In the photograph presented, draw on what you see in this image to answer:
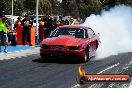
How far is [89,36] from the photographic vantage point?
19422 mm

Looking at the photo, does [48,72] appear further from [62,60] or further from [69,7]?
[69,7]

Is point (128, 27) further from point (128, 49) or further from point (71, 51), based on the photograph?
point (71, 51)

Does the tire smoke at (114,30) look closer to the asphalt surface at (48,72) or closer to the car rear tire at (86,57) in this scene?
the car rear tire at (86,57)

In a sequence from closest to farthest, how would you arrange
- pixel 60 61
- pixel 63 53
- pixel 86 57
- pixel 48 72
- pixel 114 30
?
pixel 48 72 → pixel 63 53 → pixel 86 57 → pixel 60 61 → pixel 114 30

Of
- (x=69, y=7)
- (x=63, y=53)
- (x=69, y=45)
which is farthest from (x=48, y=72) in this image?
(x=69, y=7)

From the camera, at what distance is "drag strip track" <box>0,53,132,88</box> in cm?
1153

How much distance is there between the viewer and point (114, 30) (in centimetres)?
2764

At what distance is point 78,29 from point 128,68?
4360mm

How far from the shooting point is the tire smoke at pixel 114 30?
24.2m

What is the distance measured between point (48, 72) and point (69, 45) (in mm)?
3431

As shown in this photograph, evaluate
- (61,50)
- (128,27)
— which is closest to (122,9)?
(128,27)

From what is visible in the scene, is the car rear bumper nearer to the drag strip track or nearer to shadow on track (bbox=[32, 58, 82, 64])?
the drag strip track

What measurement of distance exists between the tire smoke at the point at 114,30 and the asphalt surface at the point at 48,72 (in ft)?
13.9

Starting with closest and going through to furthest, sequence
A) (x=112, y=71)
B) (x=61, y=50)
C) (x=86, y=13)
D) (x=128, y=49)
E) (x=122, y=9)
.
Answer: (x=112, y=71) → (x=61, y=50) → (x=128, y=49) → (x=122, y=9) → (x=86, y=13)
